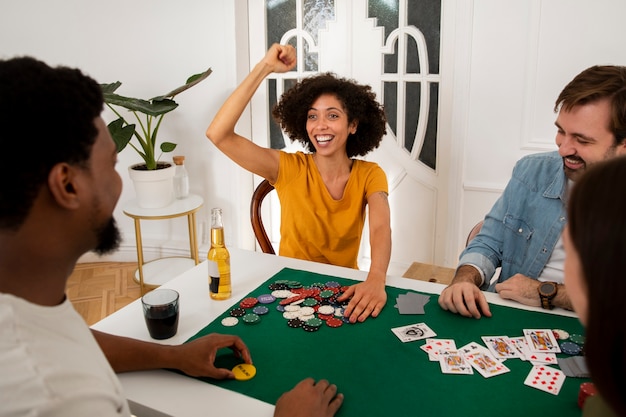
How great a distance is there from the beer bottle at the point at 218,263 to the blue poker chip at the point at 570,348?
93cm

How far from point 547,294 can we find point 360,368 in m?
0.63

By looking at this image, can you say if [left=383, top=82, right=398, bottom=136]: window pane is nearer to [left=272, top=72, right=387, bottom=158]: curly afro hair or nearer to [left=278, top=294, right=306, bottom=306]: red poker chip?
[left=272, top=72, right=387, bottom=158]: curly afro hair

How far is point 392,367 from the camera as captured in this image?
4.17 feet

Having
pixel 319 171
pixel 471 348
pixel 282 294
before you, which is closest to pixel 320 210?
pixel 319 171

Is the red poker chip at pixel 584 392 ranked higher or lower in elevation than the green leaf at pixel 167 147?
lower

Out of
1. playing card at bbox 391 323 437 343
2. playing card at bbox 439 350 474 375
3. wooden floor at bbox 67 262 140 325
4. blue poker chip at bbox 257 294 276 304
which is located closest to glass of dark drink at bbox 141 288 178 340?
blue poker chip at bbox 257 294 276 304

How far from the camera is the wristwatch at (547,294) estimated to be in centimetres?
154

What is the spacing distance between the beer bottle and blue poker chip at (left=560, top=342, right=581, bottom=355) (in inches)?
36.5

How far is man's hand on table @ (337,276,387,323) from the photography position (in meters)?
1.50

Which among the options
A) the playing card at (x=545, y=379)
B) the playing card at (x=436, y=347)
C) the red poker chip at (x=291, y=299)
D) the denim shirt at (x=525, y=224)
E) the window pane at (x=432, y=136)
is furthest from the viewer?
the window pane at (x=432, y=136)

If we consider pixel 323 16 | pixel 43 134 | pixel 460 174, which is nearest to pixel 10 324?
pixel 43 134

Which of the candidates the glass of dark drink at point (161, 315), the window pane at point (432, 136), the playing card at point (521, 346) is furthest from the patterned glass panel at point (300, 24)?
the playing card at point (521, 346)

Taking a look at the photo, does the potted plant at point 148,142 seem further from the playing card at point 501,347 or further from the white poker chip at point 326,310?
the playing card at point 501,347

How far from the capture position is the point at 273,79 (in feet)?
11.8
